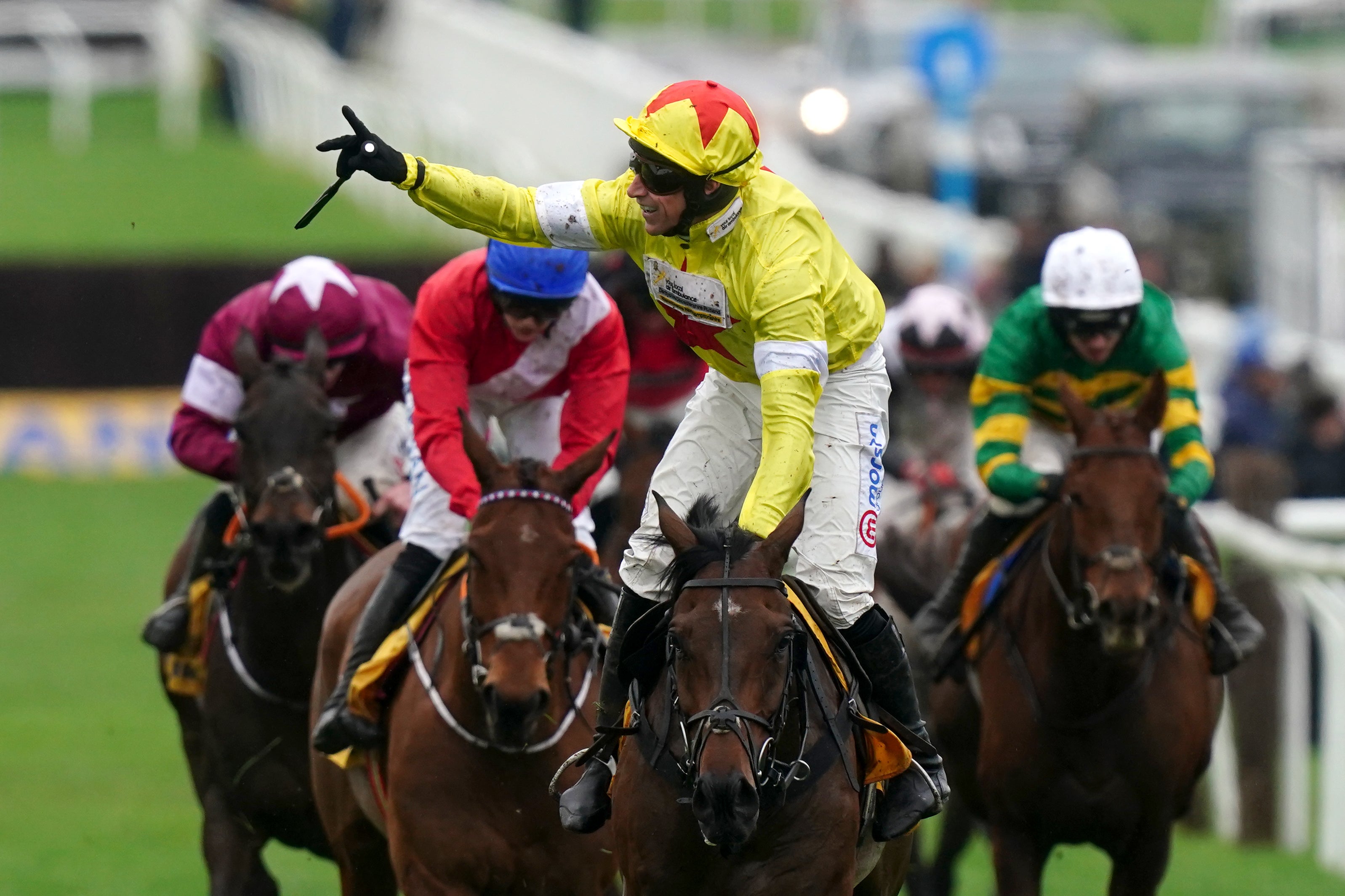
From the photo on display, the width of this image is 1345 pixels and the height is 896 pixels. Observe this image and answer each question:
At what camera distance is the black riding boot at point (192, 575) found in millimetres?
8148

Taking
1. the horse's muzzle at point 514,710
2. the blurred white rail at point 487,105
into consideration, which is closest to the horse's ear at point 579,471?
the horse's muzzle at point 514,710

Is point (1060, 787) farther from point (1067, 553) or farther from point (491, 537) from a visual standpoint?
point (491, 537)

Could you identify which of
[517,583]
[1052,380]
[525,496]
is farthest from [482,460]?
[1052,380]

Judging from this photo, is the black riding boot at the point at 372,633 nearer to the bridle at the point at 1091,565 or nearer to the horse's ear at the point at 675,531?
the horse's ear at the point at 675,531

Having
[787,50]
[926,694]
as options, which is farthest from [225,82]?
[926,694]

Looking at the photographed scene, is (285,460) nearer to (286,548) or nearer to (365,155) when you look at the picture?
(286,548)

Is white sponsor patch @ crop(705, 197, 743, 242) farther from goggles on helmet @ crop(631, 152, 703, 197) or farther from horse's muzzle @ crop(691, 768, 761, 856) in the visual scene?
horse's muzzle @ crop(691, 768, 761, 856)

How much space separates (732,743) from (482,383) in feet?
8.39

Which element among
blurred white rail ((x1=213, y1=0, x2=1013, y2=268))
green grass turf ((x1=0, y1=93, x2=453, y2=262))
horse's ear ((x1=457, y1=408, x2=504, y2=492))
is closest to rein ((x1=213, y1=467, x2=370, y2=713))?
horse's ear ((x1=457, y1=408, x2=504, y2=492))

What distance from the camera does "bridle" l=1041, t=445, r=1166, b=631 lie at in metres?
6.85

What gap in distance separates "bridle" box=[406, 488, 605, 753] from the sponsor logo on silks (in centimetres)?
79

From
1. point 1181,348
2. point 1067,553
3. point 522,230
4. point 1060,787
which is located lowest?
point 1060,787

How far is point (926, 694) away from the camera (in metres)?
8.41

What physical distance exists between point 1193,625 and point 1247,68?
15239 millimetres
